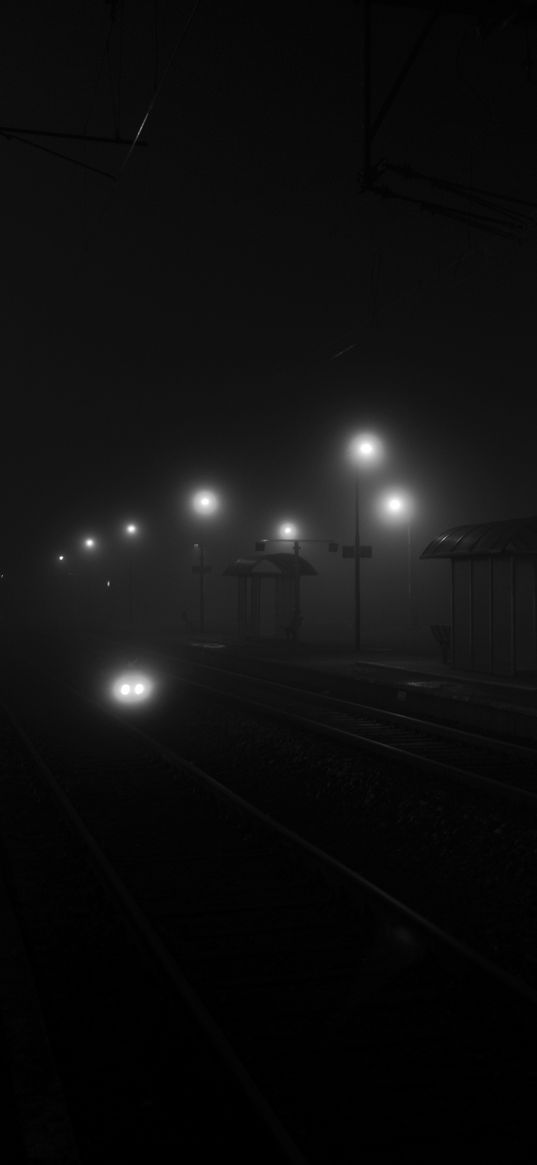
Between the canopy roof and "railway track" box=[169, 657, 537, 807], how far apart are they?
455cm

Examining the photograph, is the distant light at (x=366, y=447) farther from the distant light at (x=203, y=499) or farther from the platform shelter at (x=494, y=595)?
the distant light at (x=203, y=499)

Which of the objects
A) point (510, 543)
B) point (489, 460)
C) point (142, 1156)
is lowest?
point (142, 1156)

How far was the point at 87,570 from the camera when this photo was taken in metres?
99.9

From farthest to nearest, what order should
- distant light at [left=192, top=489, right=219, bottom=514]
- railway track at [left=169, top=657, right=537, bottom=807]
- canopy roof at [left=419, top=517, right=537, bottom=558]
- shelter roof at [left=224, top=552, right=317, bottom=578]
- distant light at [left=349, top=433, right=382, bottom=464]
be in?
distant light at [left=192, top=489, right=219, bottom=514], shelter roof at [left=224, top=552, right=317, bottom=578], distant light at [left=349, top=433, right=382, bottom=464], canopy roof at [left=419, top=517, right=537, bottom=558], railway track at [left=169, top=657, right=537, bottom=807]

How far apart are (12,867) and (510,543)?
1598cm

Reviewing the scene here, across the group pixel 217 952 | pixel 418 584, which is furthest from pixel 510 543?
pixel 418 584

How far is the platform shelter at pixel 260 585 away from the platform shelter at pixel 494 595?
13.3 metres

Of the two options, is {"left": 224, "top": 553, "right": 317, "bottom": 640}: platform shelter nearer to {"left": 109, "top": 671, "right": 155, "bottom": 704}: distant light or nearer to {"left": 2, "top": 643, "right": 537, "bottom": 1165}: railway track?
{"left": 109, "top": 671, "right": 155, "bottom": 704}: distant light

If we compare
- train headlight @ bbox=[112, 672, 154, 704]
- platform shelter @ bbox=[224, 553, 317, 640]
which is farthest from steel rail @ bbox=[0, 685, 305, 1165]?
platform shelter @ bbox=[224, 553, 317, 640]

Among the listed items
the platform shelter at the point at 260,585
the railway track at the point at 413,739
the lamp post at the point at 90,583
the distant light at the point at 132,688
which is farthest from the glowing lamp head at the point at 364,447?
the lamp post at the point at 90,583

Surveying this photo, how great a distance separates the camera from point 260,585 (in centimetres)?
4081

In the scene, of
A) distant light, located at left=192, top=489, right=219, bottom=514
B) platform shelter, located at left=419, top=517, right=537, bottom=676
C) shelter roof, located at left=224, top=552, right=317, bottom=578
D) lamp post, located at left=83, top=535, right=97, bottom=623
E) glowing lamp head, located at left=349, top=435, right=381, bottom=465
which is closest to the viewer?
platform shelter, located at left=419, top=517, right=537, bottom=676

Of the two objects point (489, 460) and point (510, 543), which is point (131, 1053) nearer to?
point (510, 543)

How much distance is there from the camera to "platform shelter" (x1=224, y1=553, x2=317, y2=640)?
38875 mm
